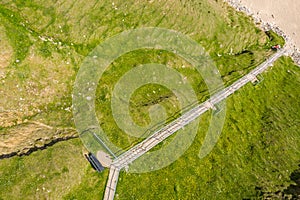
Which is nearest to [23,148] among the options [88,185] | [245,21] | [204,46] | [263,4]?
[88,185]

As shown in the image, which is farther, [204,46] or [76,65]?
[204,46]

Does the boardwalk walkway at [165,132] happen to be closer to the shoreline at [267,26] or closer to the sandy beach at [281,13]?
the shoreline at [267,26]

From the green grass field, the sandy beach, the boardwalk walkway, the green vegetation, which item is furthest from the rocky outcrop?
the sandy beach

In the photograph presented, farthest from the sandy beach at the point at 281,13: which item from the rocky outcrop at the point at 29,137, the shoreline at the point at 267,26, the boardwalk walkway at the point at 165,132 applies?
the rocky outcrop at the point at 29,137

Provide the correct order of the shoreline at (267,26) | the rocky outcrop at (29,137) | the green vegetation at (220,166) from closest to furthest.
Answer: the green vegetation at (220,166) → the rocky outcrop at (29,137) → the shoreline at (267,26)

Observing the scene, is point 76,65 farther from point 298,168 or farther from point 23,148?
point 298,168

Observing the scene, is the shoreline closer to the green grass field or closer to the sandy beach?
the sandy beach
